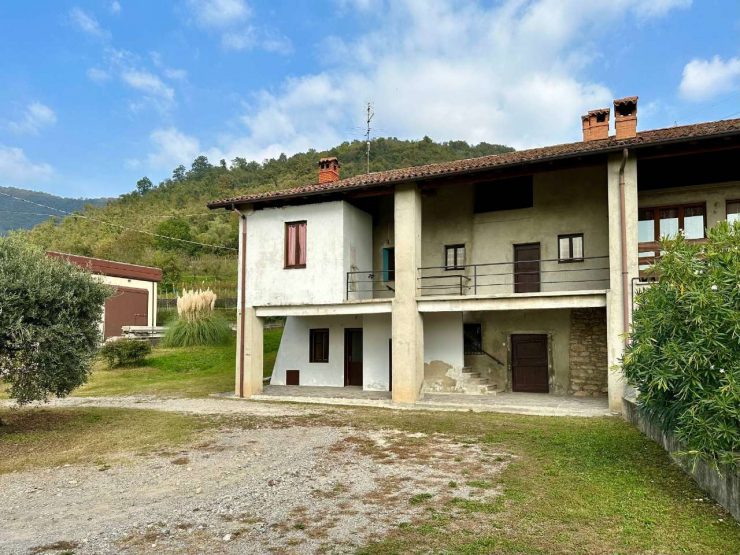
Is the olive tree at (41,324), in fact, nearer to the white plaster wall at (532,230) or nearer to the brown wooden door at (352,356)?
the brown wooden door at (352,356)

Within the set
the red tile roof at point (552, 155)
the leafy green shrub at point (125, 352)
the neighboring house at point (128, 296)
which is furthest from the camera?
the neighboring house at point (128, 296)

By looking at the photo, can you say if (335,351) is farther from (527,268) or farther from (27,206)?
(27,206)

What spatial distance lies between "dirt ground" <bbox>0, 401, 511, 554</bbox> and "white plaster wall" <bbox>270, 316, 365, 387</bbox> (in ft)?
27.7

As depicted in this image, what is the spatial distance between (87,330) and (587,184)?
42.3ft

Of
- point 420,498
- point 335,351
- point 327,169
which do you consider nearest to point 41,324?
point 420,498

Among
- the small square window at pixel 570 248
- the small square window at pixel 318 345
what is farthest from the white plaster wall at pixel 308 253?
the small square window at pixel 570 248

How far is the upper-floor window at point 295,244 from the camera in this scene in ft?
51.7

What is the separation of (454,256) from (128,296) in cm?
1997

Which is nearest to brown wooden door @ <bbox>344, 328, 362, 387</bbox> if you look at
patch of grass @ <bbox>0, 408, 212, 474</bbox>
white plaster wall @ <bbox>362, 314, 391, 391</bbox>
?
white plaster wall @ <bbox>362, 314, 391, 391</bbox>

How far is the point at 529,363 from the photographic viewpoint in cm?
1552

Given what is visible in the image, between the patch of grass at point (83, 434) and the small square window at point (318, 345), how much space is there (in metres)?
6.27

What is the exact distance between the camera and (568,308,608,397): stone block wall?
1447 centimetres

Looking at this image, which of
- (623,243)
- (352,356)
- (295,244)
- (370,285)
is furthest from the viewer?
(352,356)

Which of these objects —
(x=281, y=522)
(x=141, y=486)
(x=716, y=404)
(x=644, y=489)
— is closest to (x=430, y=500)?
(x=281, y=522)
